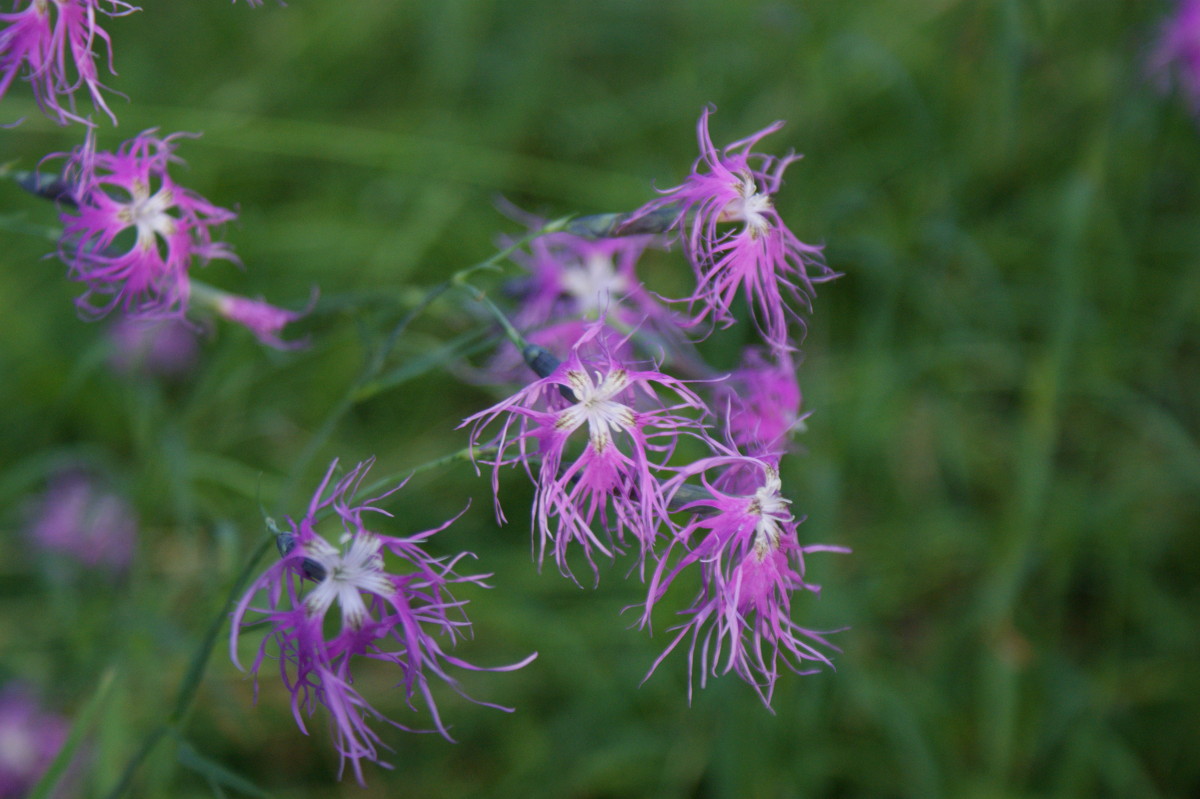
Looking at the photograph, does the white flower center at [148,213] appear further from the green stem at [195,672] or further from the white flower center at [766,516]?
the white flower center at [766,516]

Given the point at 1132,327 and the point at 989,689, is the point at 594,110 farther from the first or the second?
the point at 989,689

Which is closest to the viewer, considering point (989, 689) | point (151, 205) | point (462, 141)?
point (151, 205)

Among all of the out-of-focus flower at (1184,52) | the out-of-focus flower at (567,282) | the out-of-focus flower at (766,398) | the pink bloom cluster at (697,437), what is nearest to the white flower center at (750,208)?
the pink bloom cluster at (697,437)

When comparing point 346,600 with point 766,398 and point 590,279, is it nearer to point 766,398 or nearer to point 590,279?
point 766,398

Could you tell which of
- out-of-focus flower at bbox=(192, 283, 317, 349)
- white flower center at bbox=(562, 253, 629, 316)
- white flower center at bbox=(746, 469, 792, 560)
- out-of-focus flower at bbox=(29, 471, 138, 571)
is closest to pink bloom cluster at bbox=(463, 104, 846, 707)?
white flower center at bbox=(746, 469, 792, 560)

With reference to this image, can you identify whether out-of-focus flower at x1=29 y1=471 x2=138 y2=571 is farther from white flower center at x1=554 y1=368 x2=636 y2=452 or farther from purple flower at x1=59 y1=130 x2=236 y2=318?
white flower center at x1=554 y1=368 x2=636 y2=452

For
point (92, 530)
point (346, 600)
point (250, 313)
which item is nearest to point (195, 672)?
point (346, 600)

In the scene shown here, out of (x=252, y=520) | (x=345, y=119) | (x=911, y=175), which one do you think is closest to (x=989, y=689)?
(x=911, y=175)
